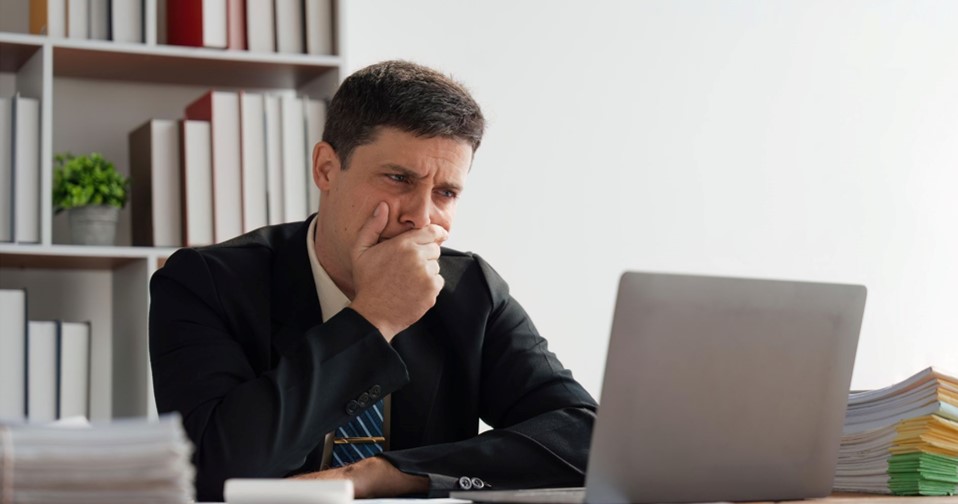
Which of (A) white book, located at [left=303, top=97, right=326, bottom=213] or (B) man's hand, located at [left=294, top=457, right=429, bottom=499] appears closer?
(B) man's hand, located at [left=294, top=457, right=429, bottom=499]

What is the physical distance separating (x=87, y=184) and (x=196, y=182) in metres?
0.22

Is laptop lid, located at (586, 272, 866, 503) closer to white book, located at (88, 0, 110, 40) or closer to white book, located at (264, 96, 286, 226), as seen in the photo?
white book, located at (264, 96, 286, 226)

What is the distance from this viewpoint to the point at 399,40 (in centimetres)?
317

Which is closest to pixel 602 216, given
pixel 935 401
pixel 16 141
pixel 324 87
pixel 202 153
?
pixel 324 87

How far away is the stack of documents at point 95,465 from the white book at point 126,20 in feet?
5.83

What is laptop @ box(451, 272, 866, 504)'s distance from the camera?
1.26m

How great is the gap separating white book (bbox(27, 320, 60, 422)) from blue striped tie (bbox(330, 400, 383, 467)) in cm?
91

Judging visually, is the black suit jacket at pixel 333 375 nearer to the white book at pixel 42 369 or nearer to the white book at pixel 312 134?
the white book at pixel 312 134

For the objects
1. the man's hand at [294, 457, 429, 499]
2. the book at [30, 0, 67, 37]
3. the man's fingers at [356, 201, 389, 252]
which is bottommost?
the man's hand at [294, 457, 429, 499]

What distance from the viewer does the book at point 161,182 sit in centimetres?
263

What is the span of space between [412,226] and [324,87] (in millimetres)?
→ 985

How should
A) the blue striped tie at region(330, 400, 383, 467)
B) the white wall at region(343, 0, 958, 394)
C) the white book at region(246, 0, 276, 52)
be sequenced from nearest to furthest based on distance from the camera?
1. the blue striped tie at region(330, 400, 383, 467)
2. the white book at region(246, 0, 276, 52)
3. the white wall at region(343, 0, 958, 394)

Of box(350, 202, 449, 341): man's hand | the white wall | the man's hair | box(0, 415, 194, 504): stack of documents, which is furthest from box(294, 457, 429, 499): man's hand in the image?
the white wall

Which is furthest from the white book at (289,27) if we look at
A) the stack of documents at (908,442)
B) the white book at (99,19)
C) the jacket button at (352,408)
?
the stack of documents at (908,442)
